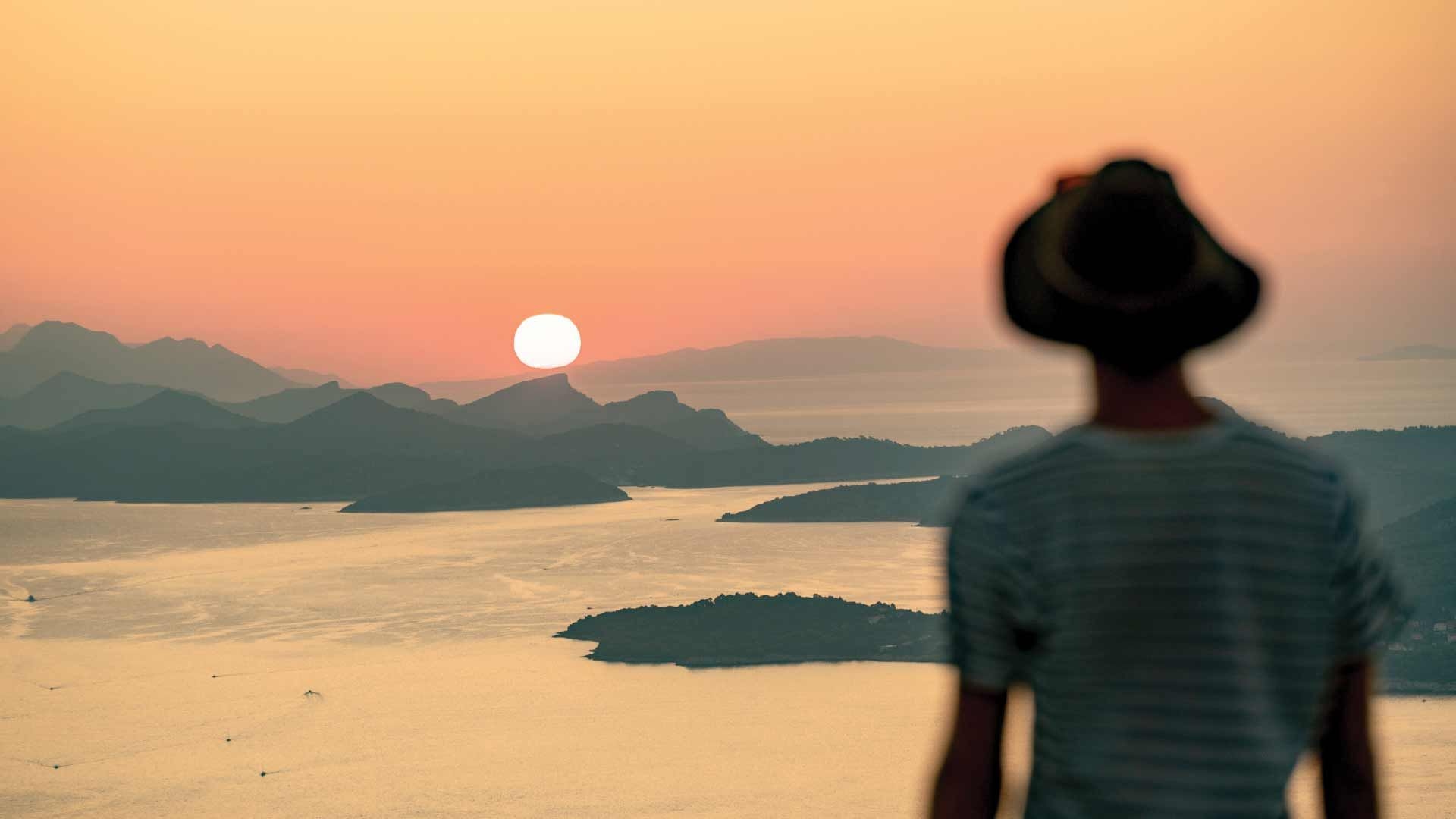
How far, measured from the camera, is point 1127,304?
50.8 inches

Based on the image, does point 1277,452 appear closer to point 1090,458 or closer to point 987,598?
point 1090,458

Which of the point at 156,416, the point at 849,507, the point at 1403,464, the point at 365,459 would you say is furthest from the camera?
the point at 156,416

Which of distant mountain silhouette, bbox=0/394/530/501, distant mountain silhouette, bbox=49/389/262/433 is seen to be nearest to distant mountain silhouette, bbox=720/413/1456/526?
distant mountain silhouette, bbox=0/394/530/501

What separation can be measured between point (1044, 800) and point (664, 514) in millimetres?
121999

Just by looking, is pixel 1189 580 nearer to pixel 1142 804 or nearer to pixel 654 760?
pixel 1142 804

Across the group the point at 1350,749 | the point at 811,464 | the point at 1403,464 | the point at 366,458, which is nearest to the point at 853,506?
the point at 811,464

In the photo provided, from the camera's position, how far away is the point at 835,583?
8788 cm

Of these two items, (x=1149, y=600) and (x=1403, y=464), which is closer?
(x=1149, y=600)

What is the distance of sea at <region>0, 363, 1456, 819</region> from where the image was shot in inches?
2325

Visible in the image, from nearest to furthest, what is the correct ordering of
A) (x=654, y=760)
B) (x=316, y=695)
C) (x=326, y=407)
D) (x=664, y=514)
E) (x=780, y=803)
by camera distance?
(x=780, y=803) → (x=654, y=760) → (x=316, y=695) → (x=664, y=514) → (x=326, y=407)

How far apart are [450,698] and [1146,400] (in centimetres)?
6955

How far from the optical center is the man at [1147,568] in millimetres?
1240

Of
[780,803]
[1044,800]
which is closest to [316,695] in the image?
[780,803]

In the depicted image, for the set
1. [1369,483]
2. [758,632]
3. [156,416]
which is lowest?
[758,632]
